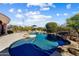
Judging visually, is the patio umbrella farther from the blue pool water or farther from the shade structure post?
the blue pool water

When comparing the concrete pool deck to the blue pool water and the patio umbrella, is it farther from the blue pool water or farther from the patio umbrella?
the patio umbrella

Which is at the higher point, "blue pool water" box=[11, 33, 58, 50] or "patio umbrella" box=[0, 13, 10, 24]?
"patio umbrella" box=[0, 13, 10, 24]

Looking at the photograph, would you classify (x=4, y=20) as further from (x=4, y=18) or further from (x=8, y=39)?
(x=8, y=39)

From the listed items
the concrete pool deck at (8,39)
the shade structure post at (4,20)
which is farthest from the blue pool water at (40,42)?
the shade structure post at (4,20)

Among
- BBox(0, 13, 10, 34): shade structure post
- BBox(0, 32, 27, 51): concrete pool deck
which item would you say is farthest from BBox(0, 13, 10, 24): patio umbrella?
BBox(0, 32, 27, 51): concrete pool deck

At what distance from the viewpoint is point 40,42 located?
325 centimetres

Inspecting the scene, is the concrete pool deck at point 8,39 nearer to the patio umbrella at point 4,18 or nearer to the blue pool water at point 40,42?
the blue pool water at point 40,42

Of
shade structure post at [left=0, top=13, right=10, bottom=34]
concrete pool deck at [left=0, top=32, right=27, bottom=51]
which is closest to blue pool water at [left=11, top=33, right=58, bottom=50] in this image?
concrete pool deck at [left=0, top=32, right=27, bottom=51]

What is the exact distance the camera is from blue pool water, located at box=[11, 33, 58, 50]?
324cm

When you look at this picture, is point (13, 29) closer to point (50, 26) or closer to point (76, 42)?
point (50, 26)

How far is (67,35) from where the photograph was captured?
326cm

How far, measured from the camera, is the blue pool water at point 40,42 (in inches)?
128

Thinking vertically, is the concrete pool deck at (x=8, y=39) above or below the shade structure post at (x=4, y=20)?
below

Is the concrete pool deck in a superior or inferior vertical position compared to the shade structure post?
inferior
